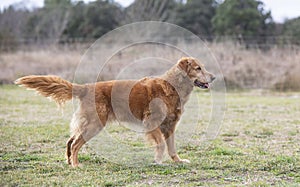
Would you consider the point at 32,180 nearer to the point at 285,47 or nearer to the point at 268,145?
the point at 268,145

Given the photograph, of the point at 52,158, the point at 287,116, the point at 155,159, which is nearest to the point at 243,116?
the point at 287,116

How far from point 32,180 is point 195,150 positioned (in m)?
2.91

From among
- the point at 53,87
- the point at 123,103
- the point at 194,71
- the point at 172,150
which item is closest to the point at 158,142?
the point at 172,150

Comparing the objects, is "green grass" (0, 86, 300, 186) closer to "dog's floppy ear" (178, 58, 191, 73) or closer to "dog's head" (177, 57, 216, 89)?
"dog's head" (177, 57, 216, 89)

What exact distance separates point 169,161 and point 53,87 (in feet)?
6.61

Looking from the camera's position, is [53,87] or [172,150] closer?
[53,87]

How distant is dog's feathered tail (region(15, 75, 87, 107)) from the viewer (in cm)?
614

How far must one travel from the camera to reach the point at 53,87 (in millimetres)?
6184

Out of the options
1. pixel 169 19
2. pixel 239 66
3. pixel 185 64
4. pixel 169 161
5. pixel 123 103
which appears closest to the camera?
pixel 123 103

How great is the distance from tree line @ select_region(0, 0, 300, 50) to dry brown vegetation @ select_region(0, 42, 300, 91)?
15.4 feet

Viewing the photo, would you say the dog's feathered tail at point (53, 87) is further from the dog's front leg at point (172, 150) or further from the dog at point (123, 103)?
the dog's front leg at point (172, 150)

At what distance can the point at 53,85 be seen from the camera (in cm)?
618

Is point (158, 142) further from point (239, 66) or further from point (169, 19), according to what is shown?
point (169, 19)

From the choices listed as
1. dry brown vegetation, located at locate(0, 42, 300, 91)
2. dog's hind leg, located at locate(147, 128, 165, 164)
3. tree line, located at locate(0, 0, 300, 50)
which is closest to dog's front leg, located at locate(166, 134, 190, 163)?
dog's hind leg, located at locate(147, 128, 165, 164)
